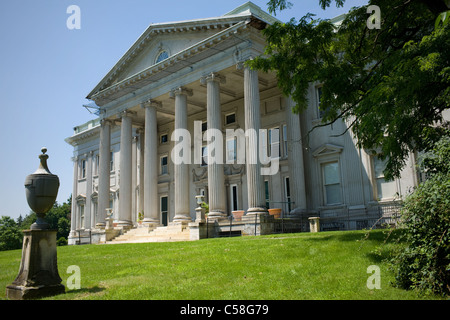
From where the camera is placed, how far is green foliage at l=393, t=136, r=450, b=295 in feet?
22.4

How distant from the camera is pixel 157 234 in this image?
1024 inches

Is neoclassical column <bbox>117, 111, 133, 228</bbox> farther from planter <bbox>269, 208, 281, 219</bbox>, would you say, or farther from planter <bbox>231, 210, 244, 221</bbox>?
planter <bbox>269, 208, 281, 219</bbox>

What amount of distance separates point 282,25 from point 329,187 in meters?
14.0

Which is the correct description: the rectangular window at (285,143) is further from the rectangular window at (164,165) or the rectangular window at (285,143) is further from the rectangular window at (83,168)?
the rectangular window at (83,168)

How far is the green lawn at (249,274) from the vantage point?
7.54 m

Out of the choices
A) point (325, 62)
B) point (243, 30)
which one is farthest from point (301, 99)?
point (243, 30)

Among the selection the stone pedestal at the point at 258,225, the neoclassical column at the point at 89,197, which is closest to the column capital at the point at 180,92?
the stone pedestal at the point at 258,225

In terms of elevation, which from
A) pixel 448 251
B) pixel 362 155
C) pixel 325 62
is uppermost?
pixel 325 62

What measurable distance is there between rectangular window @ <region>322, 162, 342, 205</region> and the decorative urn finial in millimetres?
19503

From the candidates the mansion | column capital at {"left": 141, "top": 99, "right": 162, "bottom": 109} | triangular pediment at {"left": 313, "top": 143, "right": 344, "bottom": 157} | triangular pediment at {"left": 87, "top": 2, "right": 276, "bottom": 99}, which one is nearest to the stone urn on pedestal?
the mansion

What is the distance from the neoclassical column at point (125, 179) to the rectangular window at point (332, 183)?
1482cm

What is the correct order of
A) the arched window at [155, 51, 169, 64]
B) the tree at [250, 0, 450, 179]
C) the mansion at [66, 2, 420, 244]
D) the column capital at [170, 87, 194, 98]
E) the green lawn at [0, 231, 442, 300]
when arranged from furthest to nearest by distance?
the arched window at [155, 51, 169, 64] < the column capital at [170, 87, 194, 98] < the mansion at [66, 2, 420, 244] < the tree at [250, 0, 450, 179] < the green lawn at [0, 231, 442, 300]

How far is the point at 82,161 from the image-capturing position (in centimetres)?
4619

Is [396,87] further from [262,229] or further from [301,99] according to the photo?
[262,229]
